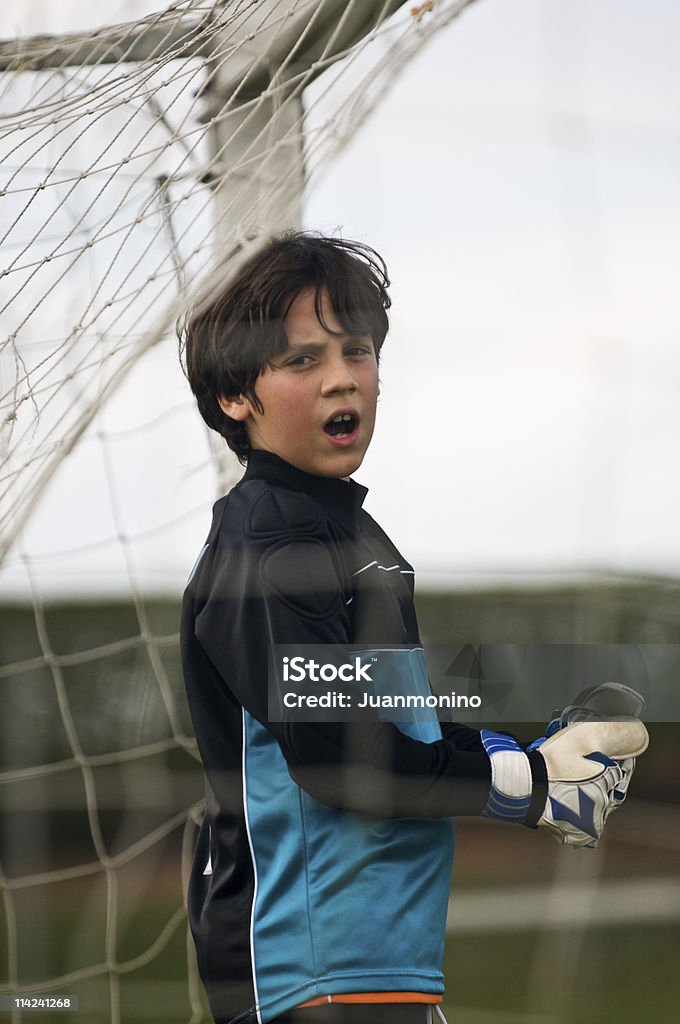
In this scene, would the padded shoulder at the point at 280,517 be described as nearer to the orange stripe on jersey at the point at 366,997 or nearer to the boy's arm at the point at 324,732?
the boy's arm at the point at 324,732

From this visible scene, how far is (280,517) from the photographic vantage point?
0.86m

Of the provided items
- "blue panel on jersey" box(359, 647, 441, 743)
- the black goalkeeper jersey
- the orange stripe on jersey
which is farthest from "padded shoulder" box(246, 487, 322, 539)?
the orange stripe on jersey

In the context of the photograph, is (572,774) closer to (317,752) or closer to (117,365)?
(317,752)

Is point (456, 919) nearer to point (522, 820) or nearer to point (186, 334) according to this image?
point (522, 820)

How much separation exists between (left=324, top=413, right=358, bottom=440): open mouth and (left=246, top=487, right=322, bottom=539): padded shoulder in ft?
0.20

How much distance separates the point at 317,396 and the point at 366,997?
440 mm

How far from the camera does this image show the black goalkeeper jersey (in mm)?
821

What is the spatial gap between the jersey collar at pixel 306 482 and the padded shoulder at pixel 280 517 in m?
0.02

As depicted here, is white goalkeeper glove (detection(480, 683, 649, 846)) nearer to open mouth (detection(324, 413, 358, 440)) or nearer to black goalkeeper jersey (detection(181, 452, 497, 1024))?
black goalkeeper jersey (detection(181, 452, 497, 1024))

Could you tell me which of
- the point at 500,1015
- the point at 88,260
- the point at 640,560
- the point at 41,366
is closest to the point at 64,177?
the point at 88,260

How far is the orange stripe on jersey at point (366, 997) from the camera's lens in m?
0.83

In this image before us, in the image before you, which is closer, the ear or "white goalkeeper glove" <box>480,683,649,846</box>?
"white goalkeeper glove" <box>480,683,649,846</box>

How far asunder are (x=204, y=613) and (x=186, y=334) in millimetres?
282

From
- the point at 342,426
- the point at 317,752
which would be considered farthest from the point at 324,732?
the point at 342,426
